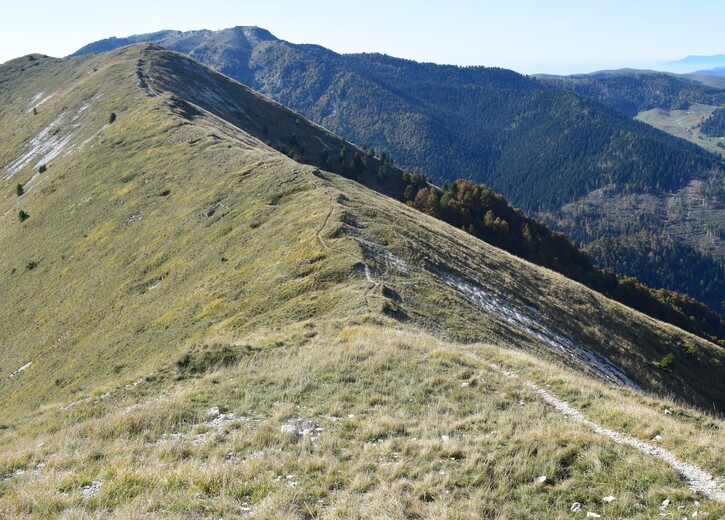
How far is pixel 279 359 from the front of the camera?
2070cm

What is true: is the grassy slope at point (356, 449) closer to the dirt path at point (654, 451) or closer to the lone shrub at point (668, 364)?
the dirt path at point (654, 451)

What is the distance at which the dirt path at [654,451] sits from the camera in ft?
33.3

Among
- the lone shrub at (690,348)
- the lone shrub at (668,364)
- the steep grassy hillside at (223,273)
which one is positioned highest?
the steep grassy hillside at (223,273)

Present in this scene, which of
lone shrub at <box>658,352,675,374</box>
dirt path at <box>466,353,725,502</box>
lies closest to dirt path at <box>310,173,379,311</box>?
dirt path at <box>466,353,725,502</box>

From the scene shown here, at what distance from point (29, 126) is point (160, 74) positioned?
35.2m

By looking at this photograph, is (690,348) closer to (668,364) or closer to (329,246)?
(668,364)

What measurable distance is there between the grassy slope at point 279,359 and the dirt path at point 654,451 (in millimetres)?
419

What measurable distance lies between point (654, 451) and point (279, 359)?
14.2m

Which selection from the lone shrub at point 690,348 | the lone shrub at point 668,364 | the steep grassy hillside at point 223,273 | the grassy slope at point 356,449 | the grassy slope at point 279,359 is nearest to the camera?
the grassy slope at point 356,449

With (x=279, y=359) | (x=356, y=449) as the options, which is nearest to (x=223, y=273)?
(x=279, y=359)

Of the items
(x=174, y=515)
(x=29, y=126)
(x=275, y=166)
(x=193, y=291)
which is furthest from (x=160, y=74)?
(x=174, y=515)

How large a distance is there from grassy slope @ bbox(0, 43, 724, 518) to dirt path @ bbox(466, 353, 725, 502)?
1.37 feet

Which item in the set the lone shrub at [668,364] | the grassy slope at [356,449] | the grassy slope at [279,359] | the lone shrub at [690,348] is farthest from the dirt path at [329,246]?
the lone shrub at [690,348]

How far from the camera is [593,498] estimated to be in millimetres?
10172
